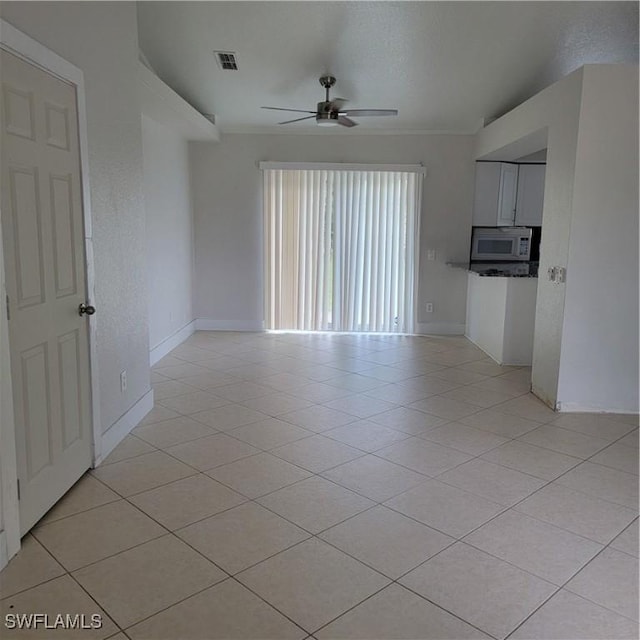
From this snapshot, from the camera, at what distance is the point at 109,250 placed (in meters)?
3.32

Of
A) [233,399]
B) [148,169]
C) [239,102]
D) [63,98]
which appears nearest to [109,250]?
[63,98]

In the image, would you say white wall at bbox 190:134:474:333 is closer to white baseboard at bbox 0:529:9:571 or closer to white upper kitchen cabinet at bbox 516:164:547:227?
white upper kitchen cabinet at bbox 516:164:547:227

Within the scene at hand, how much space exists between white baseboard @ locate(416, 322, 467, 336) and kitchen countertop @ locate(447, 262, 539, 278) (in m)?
0.78

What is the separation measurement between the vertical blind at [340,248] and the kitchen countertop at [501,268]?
72 centimetres

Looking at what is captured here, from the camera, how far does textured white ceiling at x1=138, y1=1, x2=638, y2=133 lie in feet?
14.2

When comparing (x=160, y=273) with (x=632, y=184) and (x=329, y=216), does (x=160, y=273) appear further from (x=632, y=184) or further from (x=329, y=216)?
(x=632, y=184)

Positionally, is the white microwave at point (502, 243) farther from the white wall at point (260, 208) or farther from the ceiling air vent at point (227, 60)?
the ceiling air vent at point (227, 60)

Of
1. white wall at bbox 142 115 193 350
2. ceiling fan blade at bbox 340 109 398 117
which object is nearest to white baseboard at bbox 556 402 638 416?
ceiling fan blade at bbox 340 109 398 117

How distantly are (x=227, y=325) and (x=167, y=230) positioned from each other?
5.88 feet

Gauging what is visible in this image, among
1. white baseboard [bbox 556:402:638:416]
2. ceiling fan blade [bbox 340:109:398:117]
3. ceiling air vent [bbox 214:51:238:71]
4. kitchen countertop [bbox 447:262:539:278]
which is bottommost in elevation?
white baseboard [bbox 556:402:638:416]

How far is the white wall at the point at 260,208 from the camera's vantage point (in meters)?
6.94

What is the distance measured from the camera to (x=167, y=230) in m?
5.98

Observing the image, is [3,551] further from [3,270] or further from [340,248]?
[340,248]

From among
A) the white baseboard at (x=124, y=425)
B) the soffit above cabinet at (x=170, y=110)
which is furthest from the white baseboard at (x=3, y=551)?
the soffit above cabinet at (x=170, y=110)
